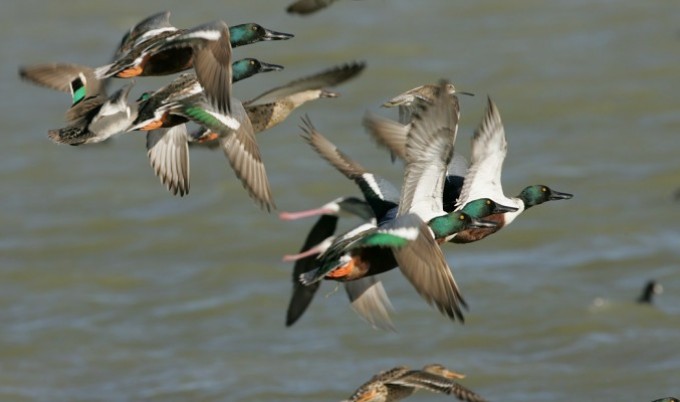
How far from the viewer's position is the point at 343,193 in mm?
16188

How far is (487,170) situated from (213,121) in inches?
61.2

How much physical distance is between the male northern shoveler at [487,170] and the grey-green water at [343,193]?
2935mm

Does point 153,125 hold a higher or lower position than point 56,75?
lower

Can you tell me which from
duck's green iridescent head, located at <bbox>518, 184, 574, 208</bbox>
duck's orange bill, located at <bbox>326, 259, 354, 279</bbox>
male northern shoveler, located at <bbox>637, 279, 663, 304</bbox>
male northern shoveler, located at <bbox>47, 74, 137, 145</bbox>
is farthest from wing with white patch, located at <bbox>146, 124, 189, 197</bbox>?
male northern shoveler, located at <bbox>637, 279, 663, 304</bbox>

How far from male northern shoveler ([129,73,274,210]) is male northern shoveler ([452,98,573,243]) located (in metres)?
1.16

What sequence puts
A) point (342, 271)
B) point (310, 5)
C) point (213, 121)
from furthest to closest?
point (310, 5) → point (213, 121) → point (342, 271)

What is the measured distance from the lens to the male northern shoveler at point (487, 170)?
30.5 feet

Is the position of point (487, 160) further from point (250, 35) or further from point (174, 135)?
point (174, 135)

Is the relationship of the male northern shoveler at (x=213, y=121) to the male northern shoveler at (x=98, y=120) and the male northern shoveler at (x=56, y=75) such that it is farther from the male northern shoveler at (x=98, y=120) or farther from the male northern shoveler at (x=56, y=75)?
the male northern shoveler at (x=56, y=75)

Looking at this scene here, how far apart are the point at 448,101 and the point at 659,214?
23.7 ft

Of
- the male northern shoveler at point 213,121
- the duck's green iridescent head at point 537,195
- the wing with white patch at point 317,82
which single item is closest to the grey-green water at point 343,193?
the duck's green iridescent head at point 537,195

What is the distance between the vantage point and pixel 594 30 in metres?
20.2

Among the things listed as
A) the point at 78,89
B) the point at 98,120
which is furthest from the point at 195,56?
the point at 78,89

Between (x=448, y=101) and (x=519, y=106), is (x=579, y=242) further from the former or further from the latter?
(x=448, y=101)
